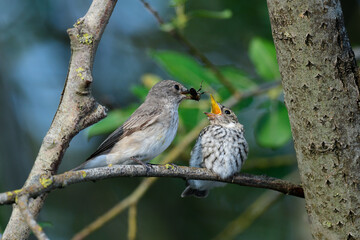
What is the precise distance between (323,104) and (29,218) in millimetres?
1549

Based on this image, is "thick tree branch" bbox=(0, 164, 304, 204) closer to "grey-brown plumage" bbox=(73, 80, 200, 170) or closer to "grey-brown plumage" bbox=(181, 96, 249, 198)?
"grey-brown plumage" bbox=(181, 96, 249, 198)

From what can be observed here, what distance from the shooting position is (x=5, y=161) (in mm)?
5688

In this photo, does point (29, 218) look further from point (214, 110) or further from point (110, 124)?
point (214, 110)

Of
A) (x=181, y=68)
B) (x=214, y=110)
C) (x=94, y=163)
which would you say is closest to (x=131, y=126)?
(x=94, y=163)

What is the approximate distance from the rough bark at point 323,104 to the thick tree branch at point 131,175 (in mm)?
225

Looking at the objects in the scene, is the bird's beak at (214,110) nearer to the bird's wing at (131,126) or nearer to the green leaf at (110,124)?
the bird's wing at (131,126)

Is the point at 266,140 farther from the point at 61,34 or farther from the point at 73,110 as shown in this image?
the point at 61,34

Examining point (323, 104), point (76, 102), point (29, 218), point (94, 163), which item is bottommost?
point (94, 163)

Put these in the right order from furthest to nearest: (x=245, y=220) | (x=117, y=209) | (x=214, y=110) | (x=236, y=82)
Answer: (x=245, y=220) < (x=214, y=110) < (x=236, y=82) < (x=117, y=209)

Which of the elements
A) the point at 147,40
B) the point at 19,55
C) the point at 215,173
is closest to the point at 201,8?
the point at 147,40

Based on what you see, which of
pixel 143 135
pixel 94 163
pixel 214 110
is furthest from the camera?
pixel 214 110

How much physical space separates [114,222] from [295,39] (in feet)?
20.1

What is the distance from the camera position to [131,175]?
271cm

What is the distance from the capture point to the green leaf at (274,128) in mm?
4309
